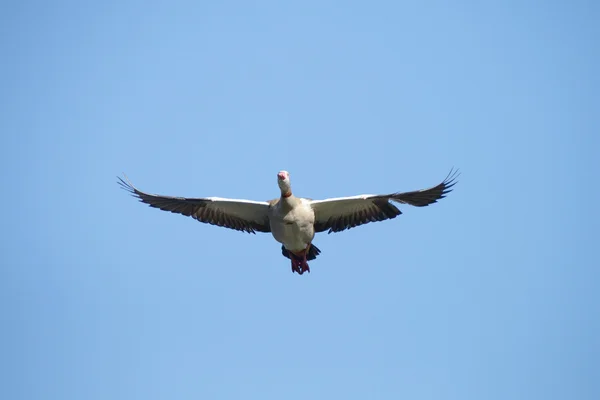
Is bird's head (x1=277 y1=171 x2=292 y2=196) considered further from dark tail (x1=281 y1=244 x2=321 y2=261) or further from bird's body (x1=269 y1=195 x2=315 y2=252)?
dark tail (x1=281 y1=244 x2=321 y2=261)

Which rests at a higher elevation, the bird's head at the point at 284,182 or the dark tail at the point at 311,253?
the bird's head at the point at 284,182

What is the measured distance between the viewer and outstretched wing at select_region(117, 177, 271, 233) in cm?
1705

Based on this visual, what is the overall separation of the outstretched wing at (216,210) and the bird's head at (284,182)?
657 mm

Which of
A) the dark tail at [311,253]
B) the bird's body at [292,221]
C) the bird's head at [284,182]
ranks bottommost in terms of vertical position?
the dark tail at [311,253]

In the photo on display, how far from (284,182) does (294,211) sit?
20.2 inches

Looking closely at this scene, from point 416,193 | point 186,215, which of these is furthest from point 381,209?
point 186,215

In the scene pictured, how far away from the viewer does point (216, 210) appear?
17.4m

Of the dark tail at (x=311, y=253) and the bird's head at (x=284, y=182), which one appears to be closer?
the bird's head at (x=284, y=182)

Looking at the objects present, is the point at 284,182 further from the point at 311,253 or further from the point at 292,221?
the point at 311,253

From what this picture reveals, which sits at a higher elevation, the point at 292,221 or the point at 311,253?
the point at 292,221

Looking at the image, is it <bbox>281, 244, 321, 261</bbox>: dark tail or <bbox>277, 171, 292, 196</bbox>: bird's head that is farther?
<bbox>281, 244, 321, 261</bbox>: dark tail

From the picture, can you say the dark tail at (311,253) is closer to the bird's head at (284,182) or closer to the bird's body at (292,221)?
the bird's body at (292,221)

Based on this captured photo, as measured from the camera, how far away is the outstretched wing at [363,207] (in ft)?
54.0

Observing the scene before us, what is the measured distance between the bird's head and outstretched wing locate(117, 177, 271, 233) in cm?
66
